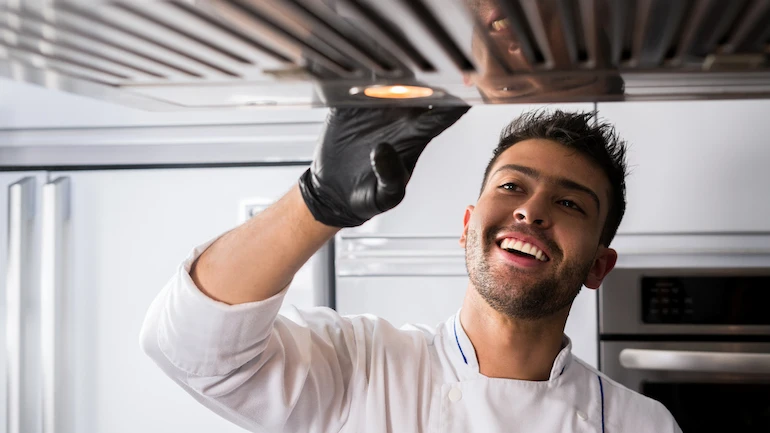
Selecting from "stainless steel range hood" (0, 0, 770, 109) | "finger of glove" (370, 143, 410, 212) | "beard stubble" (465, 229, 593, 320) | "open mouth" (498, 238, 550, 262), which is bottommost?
"beard stubble" (465, 229, 593, 320)

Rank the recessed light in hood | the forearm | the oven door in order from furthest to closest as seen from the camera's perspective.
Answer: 1. the oven door
2. the forearm
3. the recessed light in hood

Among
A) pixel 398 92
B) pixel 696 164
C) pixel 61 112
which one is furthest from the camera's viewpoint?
pixel 61 112

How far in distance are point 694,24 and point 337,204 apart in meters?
0.52

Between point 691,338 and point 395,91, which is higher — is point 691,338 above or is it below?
below

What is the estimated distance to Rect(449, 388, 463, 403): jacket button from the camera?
1.16 metres

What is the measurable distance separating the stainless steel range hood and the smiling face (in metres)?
0.61

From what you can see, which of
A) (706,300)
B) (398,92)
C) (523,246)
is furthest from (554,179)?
(398,92)

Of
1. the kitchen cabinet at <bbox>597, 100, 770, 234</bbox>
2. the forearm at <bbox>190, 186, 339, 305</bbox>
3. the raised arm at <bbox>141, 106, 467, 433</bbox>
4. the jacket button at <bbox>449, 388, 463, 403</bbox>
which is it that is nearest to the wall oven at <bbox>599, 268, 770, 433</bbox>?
the kitchen cabinet at <bbox>597, 100, 770, 234</bbox>

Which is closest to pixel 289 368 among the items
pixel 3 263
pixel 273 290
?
pixel 273 290

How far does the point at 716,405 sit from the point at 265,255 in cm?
100

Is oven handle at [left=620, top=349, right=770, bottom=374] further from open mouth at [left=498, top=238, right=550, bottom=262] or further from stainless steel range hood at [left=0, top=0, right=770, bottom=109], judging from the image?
stainless steel range hood at [left=0, top=0, right=770, bottom=109]

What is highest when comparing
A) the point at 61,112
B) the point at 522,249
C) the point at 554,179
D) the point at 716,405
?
the point at 61,112

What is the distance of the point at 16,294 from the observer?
155 centimetres

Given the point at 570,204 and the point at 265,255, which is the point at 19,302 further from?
the point at 570,204
